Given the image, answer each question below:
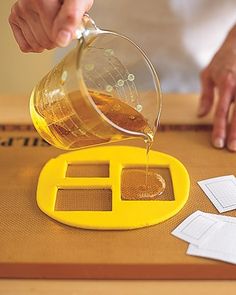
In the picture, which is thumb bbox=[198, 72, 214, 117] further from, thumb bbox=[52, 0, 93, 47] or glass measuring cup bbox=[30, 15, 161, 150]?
thumb bbox=[52, 0, 93, 47]

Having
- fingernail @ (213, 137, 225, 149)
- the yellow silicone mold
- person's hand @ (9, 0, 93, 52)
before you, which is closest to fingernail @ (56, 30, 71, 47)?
person's hand @ (9, 0, 93, 52)

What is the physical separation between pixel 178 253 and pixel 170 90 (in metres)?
0.66

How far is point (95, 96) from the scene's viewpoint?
2.72ft

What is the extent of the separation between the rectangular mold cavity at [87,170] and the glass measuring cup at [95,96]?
94 mm

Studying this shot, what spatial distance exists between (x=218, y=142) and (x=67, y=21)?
1.36ft

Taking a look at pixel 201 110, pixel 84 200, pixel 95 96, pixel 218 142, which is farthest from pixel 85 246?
pixel 201 110

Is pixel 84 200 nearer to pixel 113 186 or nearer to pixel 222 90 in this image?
pixel 113 186

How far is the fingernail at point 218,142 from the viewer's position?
3.30 feet

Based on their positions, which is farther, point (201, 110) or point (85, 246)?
point (201, 110)

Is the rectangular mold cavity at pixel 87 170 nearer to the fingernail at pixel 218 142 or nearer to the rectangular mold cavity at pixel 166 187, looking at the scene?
the rectangular mold cavity at pixel 166 187

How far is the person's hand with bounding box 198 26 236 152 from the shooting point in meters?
1.03

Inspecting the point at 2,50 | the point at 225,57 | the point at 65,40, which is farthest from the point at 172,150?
the point at 2,50

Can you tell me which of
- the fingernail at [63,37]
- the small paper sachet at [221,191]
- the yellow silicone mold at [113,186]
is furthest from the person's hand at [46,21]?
the small paper sachet at [221,191]

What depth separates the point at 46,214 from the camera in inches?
32.1
